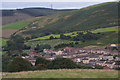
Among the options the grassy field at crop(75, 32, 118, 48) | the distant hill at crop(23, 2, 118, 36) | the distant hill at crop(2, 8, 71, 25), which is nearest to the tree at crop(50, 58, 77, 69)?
the grassy field at crop(75, 32, 118, 48)

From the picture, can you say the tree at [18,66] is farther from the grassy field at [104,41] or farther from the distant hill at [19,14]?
the distant hill at [19,14]

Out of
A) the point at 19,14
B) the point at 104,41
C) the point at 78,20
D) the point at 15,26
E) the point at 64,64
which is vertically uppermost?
the point at 19,14

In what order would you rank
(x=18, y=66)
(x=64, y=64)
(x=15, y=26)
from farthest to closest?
(x=15, y=26)
(x=64, y=64)
(x=18, y=66)

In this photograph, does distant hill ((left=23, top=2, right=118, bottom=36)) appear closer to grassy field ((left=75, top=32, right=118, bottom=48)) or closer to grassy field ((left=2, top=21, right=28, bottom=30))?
grassy field ((left=2, top=21, right=28, bottom=30))

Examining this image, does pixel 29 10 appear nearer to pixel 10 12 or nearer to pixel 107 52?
pixel 10 12

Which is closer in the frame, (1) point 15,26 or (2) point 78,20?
(2) point 78,20

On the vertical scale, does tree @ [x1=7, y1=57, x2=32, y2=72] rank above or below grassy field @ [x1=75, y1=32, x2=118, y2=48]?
below

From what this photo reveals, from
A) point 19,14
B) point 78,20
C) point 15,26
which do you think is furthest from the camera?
point 19,14

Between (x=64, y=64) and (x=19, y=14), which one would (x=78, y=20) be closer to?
(x=19, y=14)

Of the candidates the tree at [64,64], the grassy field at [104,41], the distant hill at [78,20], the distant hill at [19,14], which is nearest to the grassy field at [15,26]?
the distant hill at [78,20]

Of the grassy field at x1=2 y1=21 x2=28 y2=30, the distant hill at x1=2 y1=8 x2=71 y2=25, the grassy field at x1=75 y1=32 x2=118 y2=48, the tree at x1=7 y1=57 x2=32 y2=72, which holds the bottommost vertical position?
the tree at x1=7 y1=57 x2=32 y2=72

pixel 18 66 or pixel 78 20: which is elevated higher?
pixel 78 20

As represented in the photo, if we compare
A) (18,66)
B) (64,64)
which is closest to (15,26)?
(64,64)
